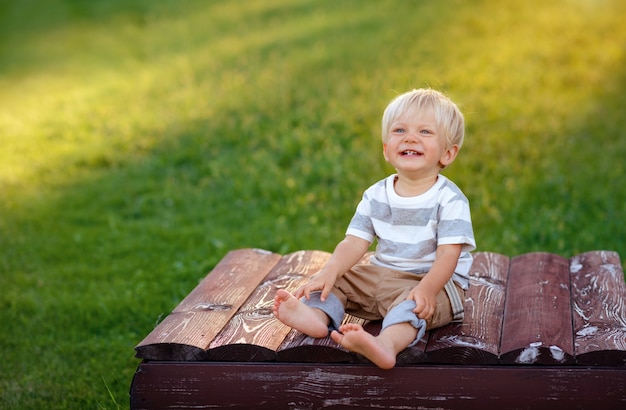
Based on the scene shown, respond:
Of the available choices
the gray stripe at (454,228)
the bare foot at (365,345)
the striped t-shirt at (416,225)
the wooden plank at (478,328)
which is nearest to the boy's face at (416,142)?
the striped t-shirt at (416,225)

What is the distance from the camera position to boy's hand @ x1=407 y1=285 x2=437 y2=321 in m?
3.44

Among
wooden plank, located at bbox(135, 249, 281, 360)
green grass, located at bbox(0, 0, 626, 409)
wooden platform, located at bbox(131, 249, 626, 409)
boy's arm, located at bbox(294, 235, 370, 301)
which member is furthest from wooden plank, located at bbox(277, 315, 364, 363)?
green grass, located at bbox(0, 0, 626, 409)

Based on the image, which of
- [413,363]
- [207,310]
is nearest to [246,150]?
[207,310]

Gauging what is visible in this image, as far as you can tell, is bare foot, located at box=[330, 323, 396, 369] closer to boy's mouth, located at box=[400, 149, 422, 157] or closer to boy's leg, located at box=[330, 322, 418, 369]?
boy's leg, located at box=[330, 322, 418, 369]

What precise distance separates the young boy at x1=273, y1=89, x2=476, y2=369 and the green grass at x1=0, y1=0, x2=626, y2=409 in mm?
478

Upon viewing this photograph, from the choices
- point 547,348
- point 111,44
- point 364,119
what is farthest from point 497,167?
point 111,44

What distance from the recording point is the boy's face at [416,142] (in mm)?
3637

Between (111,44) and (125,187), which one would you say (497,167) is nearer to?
(125,187)

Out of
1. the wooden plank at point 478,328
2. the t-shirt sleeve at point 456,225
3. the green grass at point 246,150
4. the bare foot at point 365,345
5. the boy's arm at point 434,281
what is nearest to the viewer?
the bare foot at point 365,345

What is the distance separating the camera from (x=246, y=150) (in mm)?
8312

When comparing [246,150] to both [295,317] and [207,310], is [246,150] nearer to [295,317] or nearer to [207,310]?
[207,310]

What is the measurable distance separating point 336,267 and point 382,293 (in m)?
0.22

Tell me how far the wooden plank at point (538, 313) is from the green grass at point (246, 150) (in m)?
1.11

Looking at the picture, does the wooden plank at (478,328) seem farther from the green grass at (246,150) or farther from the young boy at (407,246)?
the green grass at (246,150)
